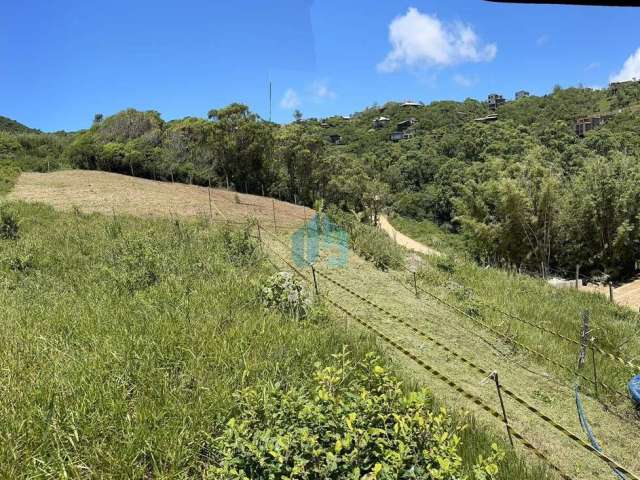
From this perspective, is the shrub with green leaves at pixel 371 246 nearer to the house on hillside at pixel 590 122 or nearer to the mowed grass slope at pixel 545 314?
the mowed grass slope at pixel 545 314

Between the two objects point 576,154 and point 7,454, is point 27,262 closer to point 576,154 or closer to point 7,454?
point 7,454

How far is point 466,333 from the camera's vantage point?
543 cm

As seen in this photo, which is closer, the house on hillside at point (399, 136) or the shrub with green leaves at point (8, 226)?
the shrub with green leaves at point (8, 226)

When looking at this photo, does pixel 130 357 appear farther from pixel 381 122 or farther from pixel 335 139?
pixel 381 122

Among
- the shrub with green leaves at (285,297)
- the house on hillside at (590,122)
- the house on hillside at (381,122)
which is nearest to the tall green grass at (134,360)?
the shrub with green leaves at (285,297)

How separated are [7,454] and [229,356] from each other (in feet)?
3.84

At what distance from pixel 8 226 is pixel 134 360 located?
17.3 feet

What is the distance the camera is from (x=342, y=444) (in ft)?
4.95

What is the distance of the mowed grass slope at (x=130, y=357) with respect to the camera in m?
1.89

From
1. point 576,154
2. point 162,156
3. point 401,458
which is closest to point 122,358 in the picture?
point 401,458

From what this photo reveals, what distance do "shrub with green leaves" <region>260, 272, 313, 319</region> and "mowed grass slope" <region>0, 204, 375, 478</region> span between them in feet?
0.44

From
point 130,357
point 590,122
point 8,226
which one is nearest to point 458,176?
point 590,122

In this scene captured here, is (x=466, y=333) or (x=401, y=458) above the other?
(x=401, y=458)

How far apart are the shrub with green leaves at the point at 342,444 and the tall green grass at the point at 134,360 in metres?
0.37
